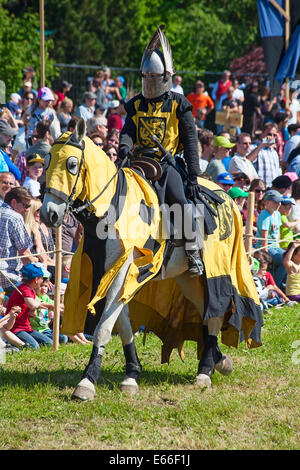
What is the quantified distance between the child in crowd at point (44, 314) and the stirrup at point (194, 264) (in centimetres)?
206

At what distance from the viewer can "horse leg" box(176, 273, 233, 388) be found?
7.58 m

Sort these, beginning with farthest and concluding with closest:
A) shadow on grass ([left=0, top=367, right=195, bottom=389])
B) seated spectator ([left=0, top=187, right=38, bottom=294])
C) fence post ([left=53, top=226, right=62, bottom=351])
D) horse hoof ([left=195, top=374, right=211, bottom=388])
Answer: seated spectator ([left=0, top=187, right=38, bottom=294]), fence post ([left=53, top=226, right=62, bottom=351]), horse hoof ([left=195, top=374, right=211, bottom=388]), shadow on grass ([left=0, top=367, right=195, bottom=389])

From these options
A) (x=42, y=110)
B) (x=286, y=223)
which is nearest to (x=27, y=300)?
(x=286, y=223)

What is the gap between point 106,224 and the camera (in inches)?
257

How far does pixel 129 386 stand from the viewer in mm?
6938

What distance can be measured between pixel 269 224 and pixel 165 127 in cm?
498

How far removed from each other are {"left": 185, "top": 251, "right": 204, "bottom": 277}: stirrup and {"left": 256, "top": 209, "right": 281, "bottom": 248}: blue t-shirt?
4.57m

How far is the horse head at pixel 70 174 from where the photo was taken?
6238 millimetres

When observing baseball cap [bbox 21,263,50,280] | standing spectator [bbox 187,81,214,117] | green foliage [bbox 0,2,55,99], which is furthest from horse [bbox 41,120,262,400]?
green foliage [bbox 0,2,55,99]

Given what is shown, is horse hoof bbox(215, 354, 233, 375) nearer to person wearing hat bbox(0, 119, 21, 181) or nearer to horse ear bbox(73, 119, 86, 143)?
horse ear bbox(73, 119, 86, 143)

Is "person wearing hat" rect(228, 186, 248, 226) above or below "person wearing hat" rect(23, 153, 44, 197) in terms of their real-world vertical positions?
below
